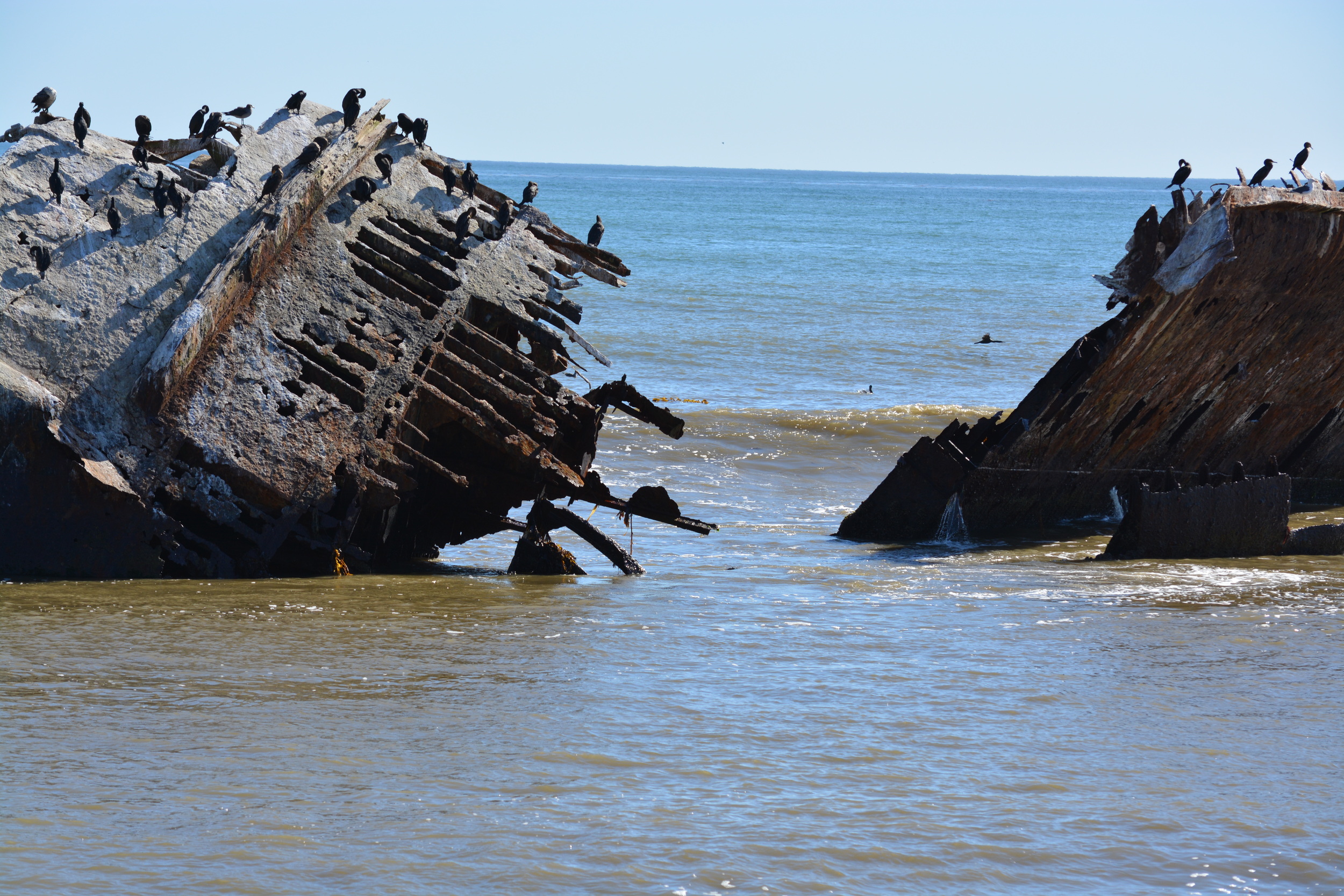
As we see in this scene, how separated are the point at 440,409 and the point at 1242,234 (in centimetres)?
636

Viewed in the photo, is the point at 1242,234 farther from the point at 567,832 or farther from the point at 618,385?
the point at 567,832

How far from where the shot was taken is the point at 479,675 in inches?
265

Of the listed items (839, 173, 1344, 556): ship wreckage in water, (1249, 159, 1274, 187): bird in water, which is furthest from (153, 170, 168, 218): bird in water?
(1249, 159, 1274, 187): bird in water

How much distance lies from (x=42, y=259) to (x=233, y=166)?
172 cm

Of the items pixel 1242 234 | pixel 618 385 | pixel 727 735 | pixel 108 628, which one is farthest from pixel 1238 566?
pixel 108 628

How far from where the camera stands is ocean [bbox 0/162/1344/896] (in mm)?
4523

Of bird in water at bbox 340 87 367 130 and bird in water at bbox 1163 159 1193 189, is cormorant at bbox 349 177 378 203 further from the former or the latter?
bird in water at bbox 1163 159 1193 189

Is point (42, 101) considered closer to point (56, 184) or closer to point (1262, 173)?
point (56, 184)

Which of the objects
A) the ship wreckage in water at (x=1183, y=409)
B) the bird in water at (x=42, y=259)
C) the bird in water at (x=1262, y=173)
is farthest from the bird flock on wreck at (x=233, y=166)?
the bird in water at (x=1262, y=173)

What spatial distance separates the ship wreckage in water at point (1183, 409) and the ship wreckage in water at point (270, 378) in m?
3.04

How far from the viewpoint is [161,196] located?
8.85m

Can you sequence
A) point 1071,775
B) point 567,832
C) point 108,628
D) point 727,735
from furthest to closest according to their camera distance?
point 108,628
point 727,735
point 1071,775
point 567,832

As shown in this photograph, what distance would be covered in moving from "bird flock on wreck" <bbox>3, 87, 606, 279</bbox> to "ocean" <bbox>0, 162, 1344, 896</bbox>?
250 cm

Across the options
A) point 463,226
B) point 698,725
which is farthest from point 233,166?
point 698,725
